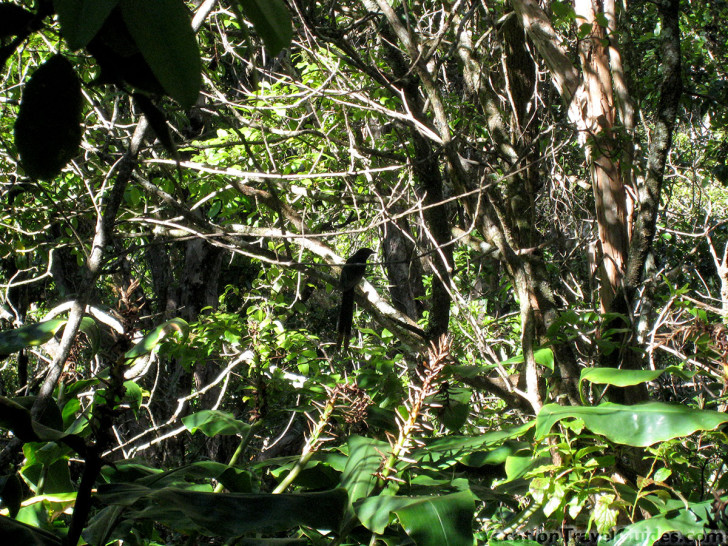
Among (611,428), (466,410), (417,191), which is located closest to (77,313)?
(466,410)

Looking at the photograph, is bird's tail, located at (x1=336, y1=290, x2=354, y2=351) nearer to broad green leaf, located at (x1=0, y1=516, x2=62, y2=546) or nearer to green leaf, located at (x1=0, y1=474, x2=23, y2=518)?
green leaf, located at (x1=0, y1=474, x2=23, y2=518)

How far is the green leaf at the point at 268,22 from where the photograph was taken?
507mm

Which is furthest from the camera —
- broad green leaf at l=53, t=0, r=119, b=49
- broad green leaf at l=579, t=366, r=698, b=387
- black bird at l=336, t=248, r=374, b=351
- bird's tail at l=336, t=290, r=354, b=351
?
bird's tail at l=336, t=290, r=354, b=351

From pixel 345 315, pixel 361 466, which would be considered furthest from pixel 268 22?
pixel 345 315

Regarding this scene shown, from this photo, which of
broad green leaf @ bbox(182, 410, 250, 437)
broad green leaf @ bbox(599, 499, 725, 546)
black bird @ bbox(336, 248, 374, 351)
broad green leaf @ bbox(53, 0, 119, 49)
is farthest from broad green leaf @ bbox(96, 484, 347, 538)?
black bird @ bbox(336, 248, 374, 351)

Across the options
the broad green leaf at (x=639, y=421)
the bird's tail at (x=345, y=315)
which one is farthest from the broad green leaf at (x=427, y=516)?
the bird's tail at (x=345, y=315)

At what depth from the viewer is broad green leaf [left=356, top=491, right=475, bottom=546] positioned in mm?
909

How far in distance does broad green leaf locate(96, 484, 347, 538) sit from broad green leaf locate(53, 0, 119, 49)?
70 cm

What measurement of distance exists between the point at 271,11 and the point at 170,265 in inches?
237

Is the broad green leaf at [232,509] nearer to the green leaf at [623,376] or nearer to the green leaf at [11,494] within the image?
the green leaf at [11,494]

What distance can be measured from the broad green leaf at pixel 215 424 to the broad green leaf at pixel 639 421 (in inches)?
30.4

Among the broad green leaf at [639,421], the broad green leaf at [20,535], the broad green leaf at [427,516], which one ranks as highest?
the broad green leaf at [20,535]

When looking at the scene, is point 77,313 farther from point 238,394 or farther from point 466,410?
point 238,394

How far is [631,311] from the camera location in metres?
1.79
